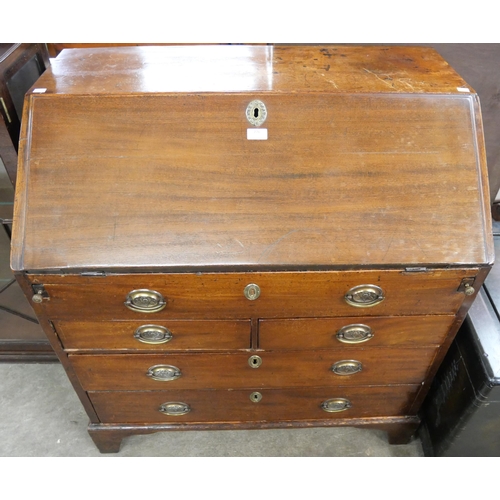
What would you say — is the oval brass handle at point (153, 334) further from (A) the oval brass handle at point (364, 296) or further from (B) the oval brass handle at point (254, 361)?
(A) the oval brass handle at point (364, 296)

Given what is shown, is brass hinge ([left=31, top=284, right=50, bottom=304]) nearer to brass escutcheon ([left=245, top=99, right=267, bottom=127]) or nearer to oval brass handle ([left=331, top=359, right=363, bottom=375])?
brass escutcheon ([left=245, top=99, right=267, bottom=127])

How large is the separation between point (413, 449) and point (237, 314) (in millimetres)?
1092

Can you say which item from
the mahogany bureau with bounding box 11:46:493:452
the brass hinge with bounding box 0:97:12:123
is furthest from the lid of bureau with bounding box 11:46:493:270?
the brass hinge with bounding box 0:97:12:123

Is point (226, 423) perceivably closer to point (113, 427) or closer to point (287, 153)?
point (113, 427)

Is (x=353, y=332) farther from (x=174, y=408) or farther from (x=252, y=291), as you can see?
(x=174, y=408)

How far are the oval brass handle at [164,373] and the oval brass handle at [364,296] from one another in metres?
0.62

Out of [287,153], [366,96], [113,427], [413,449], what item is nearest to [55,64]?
[287,153]

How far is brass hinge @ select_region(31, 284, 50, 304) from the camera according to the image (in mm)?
1129

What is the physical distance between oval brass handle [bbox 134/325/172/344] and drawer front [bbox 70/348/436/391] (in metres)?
0.09

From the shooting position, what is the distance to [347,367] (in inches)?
54.6

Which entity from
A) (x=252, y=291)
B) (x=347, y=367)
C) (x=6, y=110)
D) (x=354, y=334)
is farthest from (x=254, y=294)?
(x=6, y=110)

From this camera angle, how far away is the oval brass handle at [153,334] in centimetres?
125

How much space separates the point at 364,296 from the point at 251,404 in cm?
66

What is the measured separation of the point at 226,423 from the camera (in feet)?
5.34
